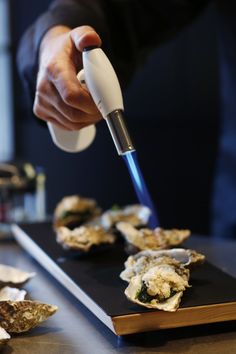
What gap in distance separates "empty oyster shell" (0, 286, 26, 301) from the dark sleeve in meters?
0.35

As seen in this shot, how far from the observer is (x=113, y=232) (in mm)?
960

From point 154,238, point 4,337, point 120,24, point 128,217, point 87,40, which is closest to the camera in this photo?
point 4,337

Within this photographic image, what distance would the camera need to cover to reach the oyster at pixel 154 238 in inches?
33.5

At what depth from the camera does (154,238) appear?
863mm

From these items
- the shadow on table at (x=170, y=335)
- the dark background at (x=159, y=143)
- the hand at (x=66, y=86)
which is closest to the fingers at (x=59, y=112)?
the hand at (x=66, y=86)

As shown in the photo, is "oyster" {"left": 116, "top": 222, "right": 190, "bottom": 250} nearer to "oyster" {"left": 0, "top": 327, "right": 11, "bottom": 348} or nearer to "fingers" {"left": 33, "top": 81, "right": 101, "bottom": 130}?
"fingers" {"left": 33, "top": 81, "right": 101, "bottom": 130}

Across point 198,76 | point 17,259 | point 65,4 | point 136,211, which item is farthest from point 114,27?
point 198,76

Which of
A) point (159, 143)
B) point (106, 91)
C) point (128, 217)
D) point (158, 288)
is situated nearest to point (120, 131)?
point (106, 91)

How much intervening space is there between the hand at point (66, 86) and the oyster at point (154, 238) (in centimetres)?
16

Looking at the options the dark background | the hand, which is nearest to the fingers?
the hand

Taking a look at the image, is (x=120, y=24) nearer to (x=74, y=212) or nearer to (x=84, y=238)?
(x=74, y=212)

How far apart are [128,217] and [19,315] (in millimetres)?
380

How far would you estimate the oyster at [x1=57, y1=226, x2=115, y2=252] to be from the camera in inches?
34.6

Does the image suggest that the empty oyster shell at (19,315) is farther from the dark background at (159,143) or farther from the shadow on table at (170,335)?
the dark background at (159,143)
